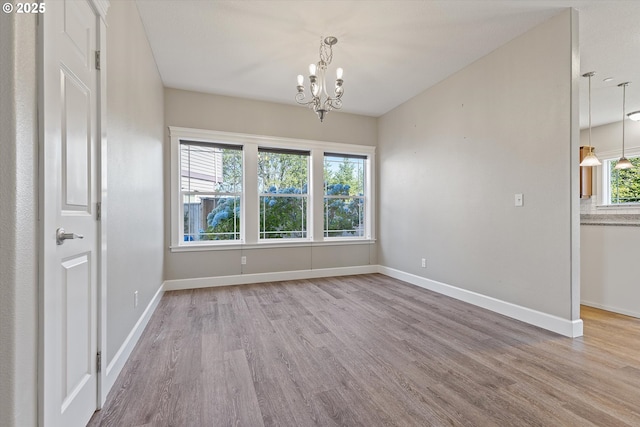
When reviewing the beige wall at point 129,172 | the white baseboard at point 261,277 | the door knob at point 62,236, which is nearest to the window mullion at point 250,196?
the white baseboard at point 261,277

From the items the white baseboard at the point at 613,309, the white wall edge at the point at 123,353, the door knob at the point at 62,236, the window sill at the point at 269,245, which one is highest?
the door knob at the point at 62,236

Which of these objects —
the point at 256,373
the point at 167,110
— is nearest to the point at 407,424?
the point at 256,373

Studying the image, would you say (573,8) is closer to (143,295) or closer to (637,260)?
(637,260)

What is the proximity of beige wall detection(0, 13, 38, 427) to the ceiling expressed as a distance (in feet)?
6.42

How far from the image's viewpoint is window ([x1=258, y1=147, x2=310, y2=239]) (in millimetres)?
4543

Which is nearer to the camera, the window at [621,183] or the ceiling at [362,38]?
the ceiling at [362,38]

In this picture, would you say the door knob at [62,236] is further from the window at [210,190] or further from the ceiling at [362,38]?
the window at [210,190]

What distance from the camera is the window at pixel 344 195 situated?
16.3ft

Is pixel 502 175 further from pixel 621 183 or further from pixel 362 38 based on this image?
pixel 621 183

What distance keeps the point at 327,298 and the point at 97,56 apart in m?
3.09

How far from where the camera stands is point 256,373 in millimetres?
1907

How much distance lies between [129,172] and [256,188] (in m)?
2.28

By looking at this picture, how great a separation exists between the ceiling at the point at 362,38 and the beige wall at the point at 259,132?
0.31 m

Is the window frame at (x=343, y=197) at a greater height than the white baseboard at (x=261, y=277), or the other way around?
the window frame at (x=343, y=197)
